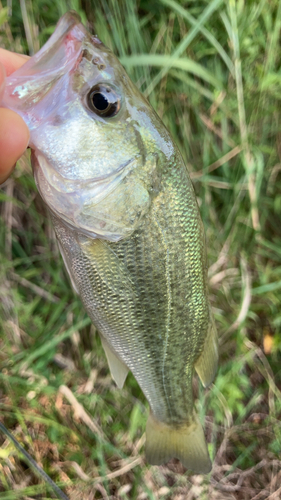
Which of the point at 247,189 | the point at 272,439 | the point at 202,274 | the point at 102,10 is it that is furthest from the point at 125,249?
the point at 272,439

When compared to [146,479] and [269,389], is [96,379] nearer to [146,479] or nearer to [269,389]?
[146,479]

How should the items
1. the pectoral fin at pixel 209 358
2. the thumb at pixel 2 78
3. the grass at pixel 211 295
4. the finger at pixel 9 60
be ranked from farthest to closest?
the grass at pixel 211 295
the pectoral fin at pixel 209 358
the finger at pixel 9 60
the thumb at pixel 2 78

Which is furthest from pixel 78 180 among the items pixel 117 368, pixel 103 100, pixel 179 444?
pixel 179 444

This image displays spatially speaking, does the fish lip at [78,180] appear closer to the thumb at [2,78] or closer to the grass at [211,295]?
the thumb at [2,78]

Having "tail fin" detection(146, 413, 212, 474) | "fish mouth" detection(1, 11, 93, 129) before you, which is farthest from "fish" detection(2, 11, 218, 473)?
"tail fin" detection(146, 413, 212, 474)

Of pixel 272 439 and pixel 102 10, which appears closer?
pixel 102 10

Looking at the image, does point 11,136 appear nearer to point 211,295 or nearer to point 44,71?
point 44,71

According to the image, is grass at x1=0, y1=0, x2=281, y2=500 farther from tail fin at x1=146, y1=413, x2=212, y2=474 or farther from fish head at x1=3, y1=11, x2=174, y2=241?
fish head at x1=3, y1=11, x2=174, y2=241

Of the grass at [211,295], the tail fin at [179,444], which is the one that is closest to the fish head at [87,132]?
the grass at [211,295]
